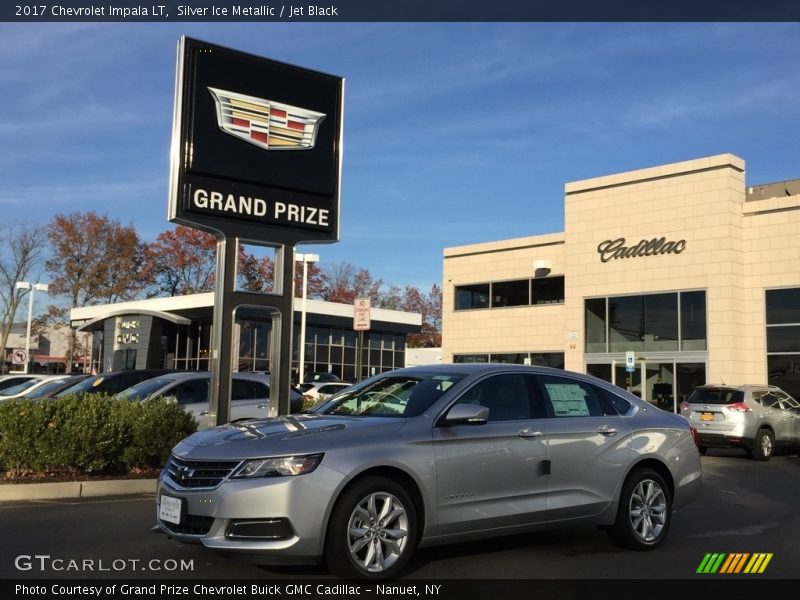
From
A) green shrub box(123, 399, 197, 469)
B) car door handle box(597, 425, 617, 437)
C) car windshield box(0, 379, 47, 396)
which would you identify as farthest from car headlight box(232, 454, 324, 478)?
car windshield box(0, 379, 47, 396)

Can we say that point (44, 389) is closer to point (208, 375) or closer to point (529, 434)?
point (208, 375)

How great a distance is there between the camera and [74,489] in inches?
370

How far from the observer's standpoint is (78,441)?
998cm

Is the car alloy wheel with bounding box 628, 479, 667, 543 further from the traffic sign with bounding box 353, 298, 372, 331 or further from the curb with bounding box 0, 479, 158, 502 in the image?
the traffic sign with bounding box 353, 298, 372, 331

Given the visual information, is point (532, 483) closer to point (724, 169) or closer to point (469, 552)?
point (469, 552)

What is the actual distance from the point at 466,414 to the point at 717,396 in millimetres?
13120

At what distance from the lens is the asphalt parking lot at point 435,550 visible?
5.87 meters

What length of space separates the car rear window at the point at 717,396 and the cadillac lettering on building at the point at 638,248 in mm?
11194

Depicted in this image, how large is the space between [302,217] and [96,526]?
6.58 metres

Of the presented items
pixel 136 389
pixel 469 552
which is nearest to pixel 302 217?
pixel 136 389

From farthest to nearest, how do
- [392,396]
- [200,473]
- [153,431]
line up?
[153,431], [392,396], [200,473]

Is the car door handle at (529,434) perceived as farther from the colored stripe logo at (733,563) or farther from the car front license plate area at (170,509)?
the car front license plate area at (170,509)

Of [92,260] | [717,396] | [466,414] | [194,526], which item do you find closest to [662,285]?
[717,396]

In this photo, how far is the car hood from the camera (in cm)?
534
